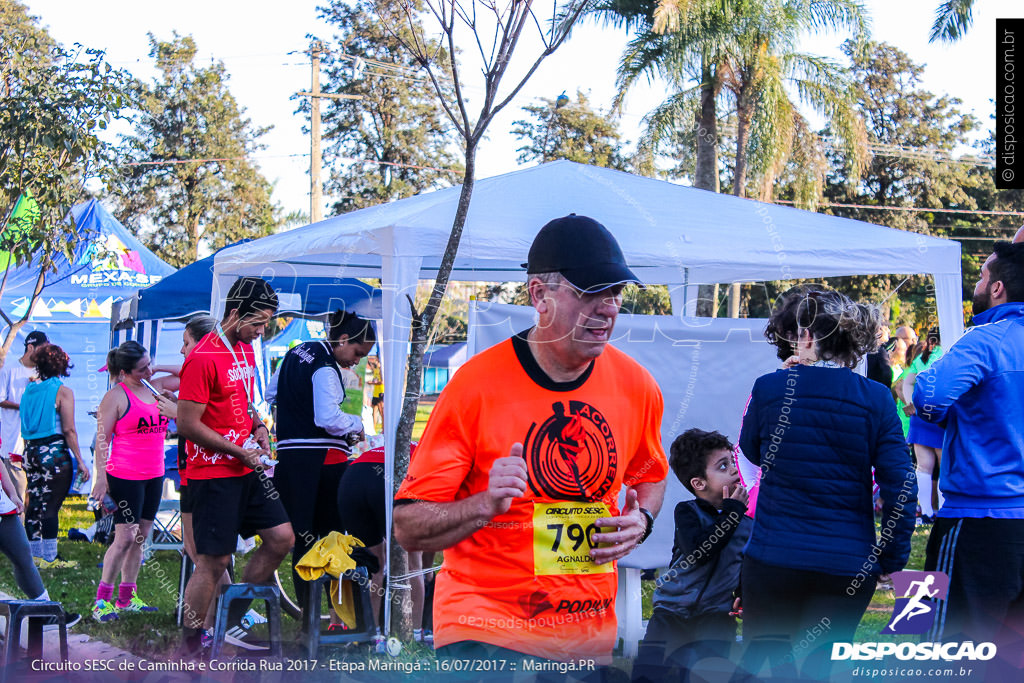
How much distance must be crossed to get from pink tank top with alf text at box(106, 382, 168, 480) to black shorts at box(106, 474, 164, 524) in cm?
4

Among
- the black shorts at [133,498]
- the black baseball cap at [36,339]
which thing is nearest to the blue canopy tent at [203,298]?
the black baseball cap at [36,339]

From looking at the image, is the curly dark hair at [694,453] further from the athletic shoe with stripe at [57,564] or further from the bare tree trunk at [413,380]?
the athletic shoe with stripe at [57,564]

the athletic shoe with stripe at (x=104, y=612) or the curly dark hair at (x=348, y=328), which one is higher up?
the curly dark hair at (x=348, y=328)

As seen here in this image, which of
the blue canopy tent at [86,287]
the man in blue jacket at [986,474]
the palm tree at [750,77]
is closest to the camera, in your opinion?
the man in blue jacket at [986,474]

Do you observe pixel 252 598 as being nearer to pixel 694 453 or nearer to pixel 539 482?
pixel 539 482

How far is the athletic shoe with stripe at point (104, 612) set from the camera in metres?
5.80

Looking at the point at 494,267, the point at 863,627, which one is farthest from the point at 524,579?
the point at 494,267

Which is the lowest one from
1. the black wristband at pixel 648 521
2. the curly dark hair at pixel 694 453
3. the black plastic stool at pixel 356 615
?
the black plastic stool at pixel 356 615

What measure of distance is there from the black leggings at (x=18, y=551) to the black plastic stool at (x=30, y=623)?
2.02 m

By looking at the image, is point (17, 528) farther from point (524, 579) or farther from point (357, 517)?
point (524, 579)

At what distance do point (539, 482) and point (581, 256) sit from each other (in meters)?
0.53

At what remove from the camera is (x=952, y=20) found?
15.6 meters

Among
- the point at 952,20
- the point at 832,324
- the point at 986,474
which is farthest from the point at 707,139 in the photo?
the point at 986,474

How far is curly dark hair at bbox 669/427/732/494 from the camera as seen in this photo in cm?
431
